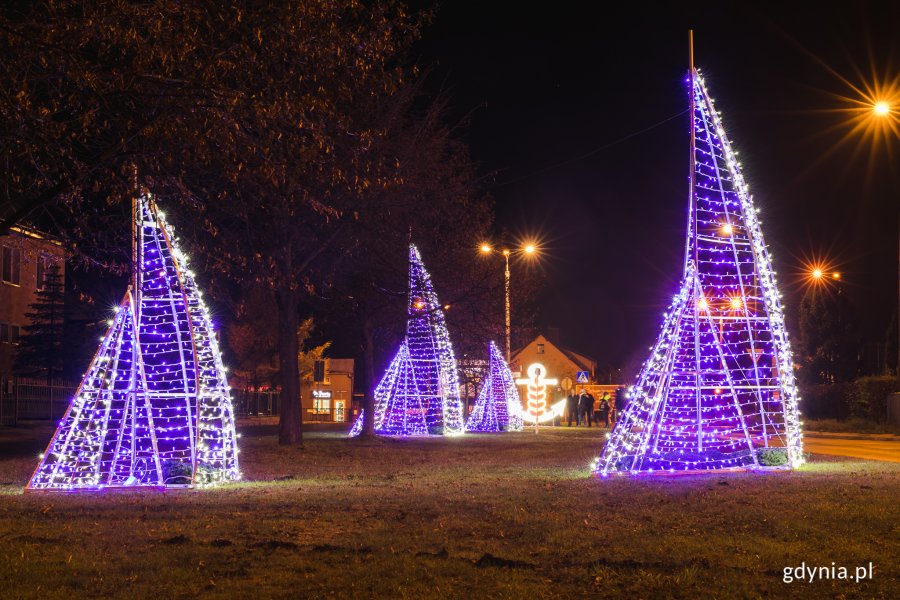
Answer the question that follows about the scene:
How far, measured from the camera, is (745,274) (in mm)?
15156

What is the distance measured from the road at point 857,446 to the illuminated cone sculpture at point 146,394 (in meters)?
12.6

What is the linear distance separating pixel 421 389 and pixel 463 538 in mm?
22299

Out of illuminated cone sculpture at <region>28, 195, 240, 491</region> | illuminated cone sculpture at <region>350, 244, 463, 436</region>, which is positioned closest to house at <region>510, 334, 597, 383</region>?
illuminated cone sculpture at <region>350, 244, 463, 436</region>

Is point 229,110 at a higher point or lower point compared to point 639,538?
higher

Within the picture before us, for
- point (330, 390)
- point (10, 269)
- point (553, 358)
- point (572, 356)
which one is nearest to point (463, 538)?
point (10, 269)

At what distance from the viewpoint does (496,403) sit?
34.2m

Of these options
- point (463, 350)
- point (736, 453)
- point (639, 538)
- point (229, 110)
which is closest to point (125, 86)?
point (229, 110)

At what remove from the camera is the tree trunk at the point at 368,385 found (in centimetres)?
2830

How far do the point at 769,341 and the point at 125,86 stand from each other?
10112 mm

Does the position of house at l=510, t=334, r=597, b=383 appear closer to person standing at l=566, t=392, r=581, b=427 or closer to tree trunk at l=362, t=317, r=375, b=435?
person standing at l=566, t=392, r=581, b=427

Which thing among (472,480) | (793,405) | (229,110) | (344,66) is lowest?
(472,480)

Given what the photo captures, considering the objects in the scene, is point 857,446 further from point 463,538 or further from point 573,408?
point 573,408

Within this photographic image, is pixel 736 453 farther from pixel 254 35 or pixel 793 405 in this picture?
pixel 254 35

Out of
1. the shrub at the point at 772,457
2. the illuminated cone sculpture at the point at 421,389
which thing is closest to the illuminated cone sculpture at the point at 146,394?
the shrub at the point at 772,457
